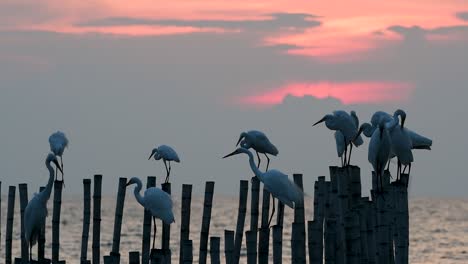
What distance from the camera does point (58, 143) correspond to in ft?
60.0

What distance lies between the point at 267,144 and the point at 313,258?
533cm

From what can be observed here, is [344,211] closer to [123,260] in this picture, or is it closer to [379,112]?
[379,112]

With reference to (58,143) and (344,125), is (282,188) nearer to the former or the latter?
(344,125)

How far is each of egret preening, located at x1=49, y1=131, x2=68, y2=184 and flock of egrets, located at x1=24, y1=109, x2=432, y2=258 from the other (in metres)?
0.02

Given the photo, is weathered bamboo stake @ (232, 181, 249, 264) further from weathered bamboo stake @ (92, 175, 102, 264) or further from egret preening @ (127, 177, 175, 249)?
weathered bamboo stake @ (92, 175, 102, 264)

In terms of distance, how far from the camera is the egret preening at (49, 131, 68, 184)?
18.1 metres

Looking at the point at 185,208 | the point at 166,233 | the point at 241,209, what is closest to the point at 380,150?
the point at 241,209

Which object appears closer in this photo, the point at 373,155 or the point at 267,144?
the point at 373,155

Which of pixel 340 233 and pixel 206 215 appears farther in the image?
pixel 206 215

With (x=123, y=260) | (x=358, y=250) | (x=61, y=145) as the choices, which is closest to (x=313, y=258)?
(x=358, y=250)

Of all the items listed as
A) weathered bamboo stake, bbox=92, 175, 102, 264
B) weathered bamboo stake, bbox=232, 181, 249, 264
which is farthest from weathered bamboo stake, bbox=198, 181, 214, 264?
weathered bamboo stake, bbox=92, 175, 102, 264

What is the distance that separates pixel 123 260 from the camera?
113 feet

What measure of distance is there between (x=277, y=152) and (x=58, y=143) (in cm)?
357

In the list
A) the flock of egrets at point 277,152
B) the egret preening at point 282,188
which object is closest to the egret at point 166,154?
the flock of egrets at point 277,152
